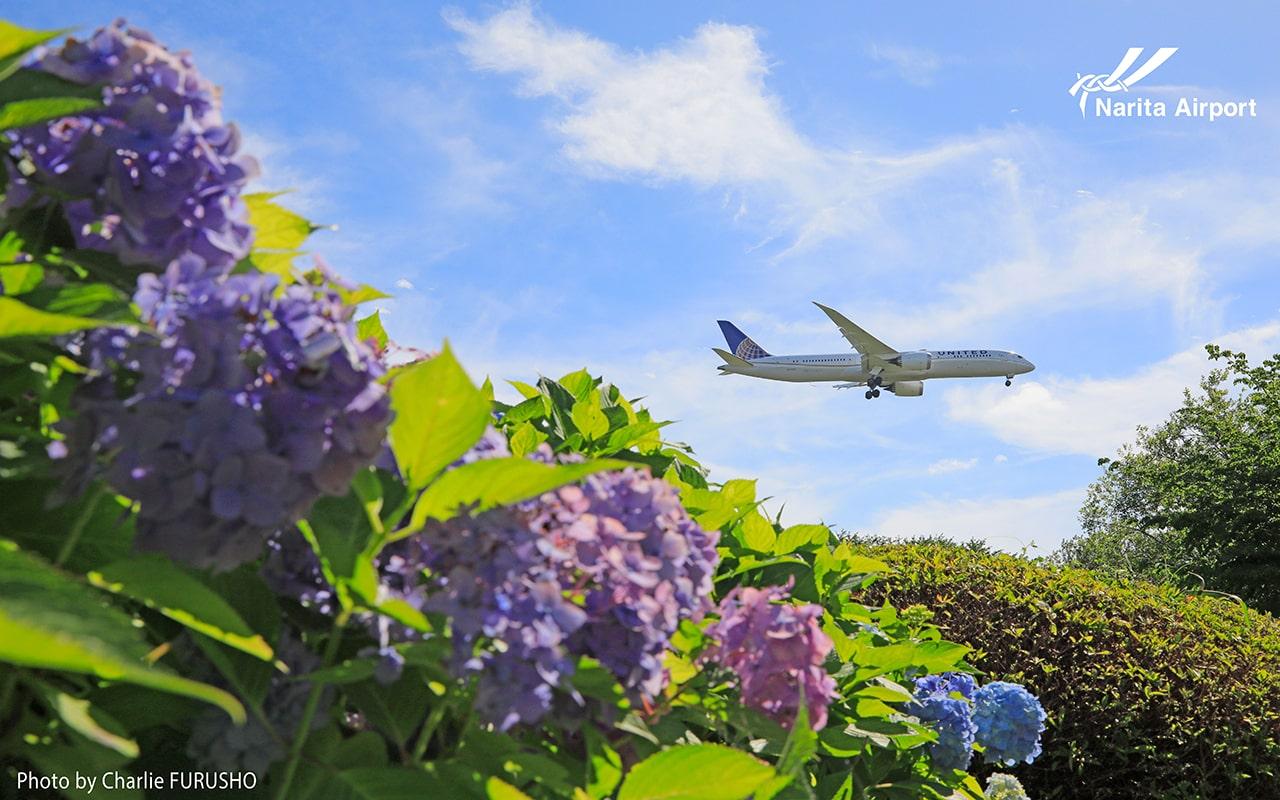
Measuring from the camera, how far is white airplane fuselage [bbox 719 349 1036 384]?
5122 cm

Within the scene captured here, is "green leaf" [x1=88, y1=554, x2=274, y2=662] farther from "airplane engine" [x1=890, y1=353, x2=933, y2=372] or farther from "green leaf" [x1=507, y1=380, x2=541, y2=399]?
"airplane engine" [x1=890, y1=353, x2=933, y2=372]

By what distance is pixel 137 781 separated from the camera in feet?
4.19

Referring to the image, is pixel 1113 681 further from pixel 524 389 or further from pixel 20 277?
pixel 20 277

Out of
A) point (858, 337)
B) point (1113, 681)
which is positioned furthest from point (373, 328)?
point (858, 337)

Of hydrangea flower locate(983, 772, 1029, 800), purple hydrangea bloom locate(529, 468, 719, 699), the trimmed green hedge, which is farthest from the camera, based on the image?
the trimmed green hedge

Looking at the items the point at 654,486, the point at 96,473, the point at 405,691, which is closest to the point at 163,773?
the point at 405,691

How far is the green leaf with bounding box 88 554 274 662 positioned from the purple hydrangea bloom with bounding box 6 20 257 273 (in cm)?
37

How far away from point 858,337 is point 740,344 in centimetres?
1307

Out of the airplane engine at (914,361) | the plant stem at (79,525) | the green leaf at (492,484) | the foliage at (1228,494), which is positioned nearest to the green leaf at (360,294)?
the green leaf at (492,484)

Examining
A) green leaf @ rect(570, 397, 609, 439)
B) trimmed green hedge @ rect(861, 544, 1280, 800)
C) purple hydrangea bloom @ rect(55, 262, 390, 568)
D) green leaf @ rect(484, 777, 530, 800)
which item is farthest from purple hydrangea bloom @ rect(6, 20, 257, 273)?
trimmed green hedge @ rect(861, 544, 1280, 800)

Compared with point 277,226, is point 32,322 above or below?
below

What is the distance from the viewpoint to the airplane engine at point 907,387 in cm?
5297

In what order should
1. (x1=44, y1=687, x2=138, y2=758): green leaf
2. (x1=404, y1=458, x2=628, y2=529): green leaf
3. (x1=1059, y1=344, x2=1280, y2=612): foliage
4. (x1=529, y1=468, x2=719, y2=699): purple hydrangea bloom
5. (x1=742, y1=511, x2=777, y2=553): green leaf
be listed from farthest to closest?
1. (x1=1059, y1=344, x2=1280, y2=612): foliage
2. (x1=742, y1=511, x2=777, y2=553): green leaf
3. (x1=529, y1=468, x2=719, y2=699): purple hydrangea bloom
4. (x1=404, y1=458, x2=628, y2=529): green leaf
5. (x1=44, y1=687, x2=138, y2=758): green leaf

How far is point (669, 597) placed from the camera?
4.52 feet
